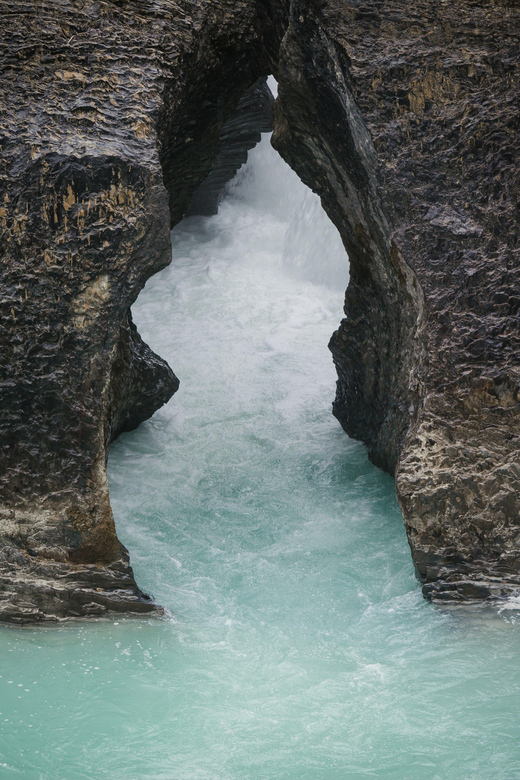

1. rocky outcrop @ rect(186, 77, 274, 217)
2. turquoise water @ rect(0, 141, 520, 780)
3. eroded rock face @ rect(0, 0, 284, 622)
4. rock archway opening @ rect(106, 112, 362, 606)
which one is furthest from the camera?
rocky outcrop @ rect(186, 77, 274, 217)

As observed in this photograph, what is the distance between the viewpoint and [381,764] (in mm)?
2209

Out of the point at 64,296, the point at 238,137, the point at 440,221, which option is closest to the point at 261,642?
the point at 64,296

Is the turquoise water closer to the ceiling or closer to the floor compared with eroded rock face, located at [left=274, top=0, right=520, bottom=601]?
closer to the floor

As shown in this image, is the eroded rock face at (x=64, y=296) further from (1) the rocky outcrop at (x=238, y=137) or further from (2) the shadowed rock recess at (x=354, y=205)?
(1) the rocky outcrop at (x=238, y=137)

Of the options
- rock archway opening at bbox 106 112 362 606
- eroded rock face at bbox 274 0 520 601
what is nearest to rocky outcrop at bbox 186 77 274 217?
rock archway opening at bbox 106 112 362 606

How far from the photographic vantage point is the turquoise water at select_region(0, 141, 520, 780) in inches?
89.0

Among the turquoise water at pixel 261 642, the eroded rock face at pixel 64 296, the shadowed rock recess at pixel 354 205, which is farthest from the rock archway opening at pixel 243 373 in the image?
the shadowed rock recess at pixel 354 205

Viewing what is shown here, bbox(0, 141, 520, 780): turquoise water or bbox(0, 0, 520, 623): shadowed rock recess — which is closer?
bbox(0, 141, 520, 780): turquoise water

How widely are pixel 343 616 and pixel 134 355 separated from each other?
6.90 ft

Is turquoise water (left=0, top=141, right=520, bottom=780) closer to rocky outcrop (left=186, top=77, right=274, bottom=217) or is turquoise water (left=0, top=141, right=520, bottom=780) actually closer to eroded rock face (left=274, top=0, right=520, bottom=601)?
eroded rock face (left=274, top=0, right=520, bottom=601)

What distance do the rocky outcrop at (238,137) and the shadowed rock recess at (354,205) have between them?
7.42 ft

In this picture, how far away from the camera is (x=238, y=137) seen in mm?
6980

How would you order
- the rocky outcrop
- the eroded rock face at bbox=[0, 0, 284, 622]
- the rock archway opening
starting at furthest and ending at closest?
1. the rocky outcrop
2. the rock archway opening
3. the eroded rock face at bbox=[0, 0, 284, 622]

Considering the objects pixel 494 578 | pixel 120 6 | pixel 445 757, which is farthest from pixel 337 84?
pixel 445 757
